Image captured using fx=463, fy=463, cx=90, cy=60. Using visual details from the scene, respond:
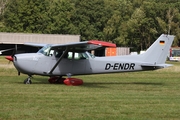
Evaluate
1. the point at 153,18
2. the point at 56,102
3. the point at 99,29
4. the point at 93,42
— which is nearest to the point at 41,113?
the point at 56,102

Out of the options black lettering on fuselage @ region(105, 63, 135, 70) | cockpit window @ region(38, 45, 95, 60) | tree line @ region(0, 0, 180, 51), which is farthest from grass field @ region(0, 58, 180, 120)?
tree line @ region(0, 0, 180, 51)

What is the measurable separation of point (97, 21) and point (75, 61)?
8244 cm

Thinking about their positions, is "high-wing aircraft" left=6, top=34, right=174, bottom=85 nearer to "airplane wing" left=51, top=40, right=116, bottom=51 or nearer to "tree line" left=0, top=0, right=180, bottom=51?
"airplane wing" left=51, top=40, right=116, bottom=51

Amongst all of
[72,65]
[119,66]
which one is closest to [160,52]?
[119,66]

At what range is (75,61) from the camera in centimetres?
1916

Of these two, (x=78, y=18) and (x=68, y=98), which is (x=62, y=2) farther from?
(x=68, y=98)

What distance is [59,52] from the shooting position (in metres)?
19.0

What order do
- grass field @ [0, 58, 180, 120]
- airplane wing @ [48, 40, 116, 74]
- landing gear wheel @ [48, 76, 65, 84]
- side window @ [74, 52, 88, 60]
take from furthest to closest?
landing gear wheel @ [48, 76, 65, 84], side window @ [74, 52, 88, 60], airplane wing @ [48, 40, 116, 74], grass field @ [0, 58, 180, 120]

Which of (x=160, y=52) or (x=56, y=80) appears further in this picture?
(x=160, y=52)

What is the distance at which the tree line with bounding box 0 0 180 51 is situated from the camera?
8762cm

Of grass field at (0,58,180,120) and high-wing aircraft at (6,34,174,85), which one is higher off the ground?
high-wing aircraft at (6,34,174,85)

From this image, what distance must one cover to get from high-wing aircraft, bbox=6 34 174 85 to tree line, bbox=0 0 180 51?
67.7 metres

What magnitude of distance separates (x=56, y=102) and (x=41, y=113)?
1.90 meters

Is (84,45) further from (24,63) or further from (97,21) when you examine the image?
(97,21)
